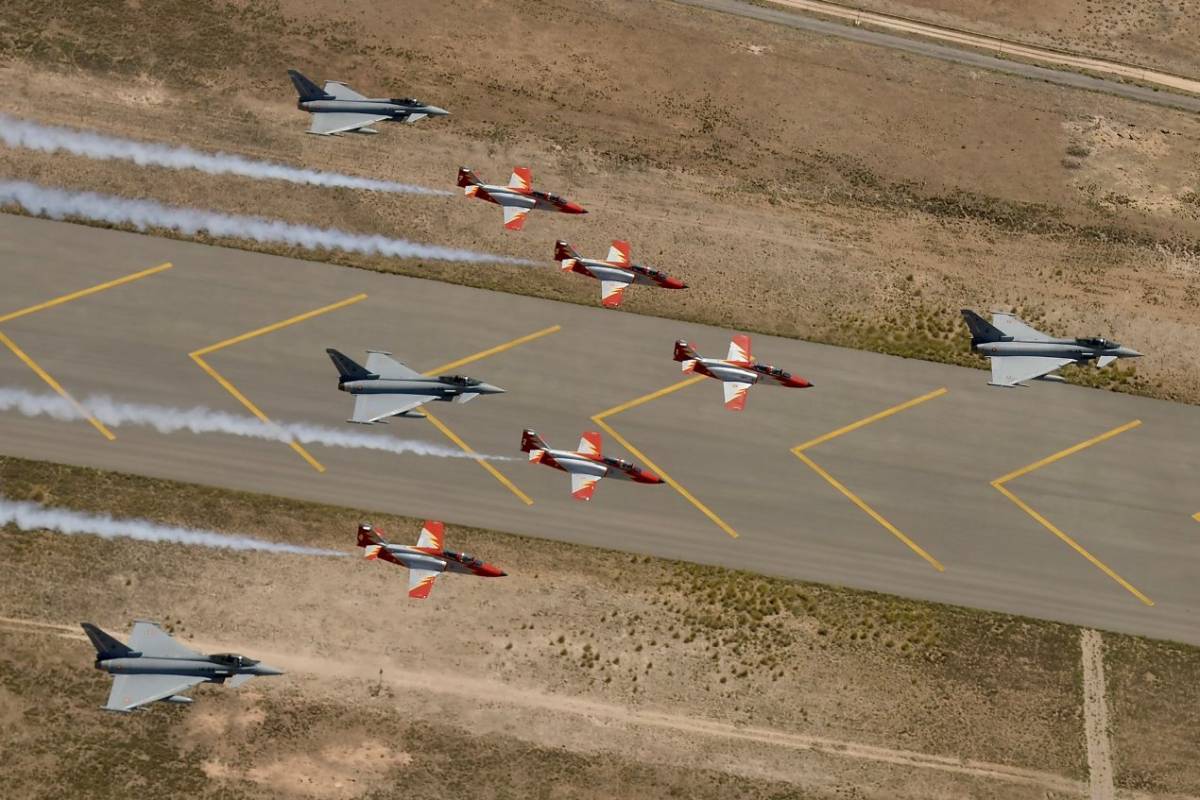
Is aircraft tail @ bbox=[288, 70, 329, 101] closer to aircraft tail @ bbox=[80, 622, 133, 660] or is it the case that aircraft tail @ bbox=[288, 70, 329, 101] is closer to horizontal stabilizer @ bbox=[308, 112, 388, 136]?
horizontal stabilizer @ bbox=[308, 112, 388, 136]

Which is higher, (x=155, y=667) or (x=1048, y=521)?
(x=1048, y=521)

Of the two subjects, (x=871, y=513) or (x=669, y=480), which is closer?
(x=669, y=480)

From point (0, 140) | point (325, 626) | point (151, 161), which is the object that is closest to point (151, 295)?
point (151, 161)

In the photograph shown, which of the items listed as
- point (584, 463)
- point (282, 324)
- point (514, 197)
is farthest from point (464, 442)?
point (514, 197)

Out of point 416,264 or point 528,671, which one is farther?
point 416,264

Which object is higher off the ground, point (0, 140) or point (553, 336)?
point (0, 140)

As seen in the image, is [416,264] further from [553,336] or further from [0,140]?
Result: [0,140]

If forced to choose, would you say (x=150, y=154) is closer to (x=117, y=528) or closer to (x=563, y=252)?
(x=117, y=528)
